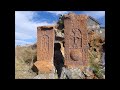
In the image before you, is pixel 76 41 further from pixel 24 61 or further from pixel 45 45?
pixel 24 61

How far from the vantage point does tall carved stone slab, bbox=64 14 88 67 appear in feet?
19.3

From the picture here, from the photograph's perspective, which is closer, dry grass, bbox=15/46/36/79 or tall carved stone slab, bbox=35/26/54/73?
dry grass, bbox=15/46/36/79

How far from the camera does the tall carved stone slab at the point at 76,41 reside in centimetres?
589

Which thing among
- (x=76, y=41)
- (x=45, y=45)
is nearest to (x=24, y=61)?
(x=45, y=45)

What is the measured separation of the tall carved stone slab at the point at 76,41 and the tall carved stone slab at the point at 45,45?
1.20 feet

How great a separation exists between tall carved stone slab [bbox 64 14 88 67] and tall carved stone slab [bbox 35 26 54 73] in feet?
1.20

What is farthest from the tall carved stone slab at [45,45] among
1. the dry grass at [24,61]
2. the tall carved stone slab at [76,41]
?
the tall carved stone slab at [76,41]

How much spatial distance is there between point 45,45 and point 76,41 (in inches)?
29.4

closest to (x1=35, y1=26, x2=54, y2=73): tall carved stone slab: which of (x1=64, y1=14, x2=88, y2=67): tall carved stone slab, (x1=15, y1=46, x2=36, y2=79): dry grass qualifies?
(x1=15, y1=46, x2=36, y2=79): dry grass

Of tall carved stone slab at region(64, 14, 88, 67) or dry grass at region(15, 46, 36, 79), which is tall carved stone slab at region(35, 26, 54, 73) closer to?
dry grass at region(15, 46, 36, 79)

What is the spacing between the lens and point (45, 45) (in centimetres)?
605
